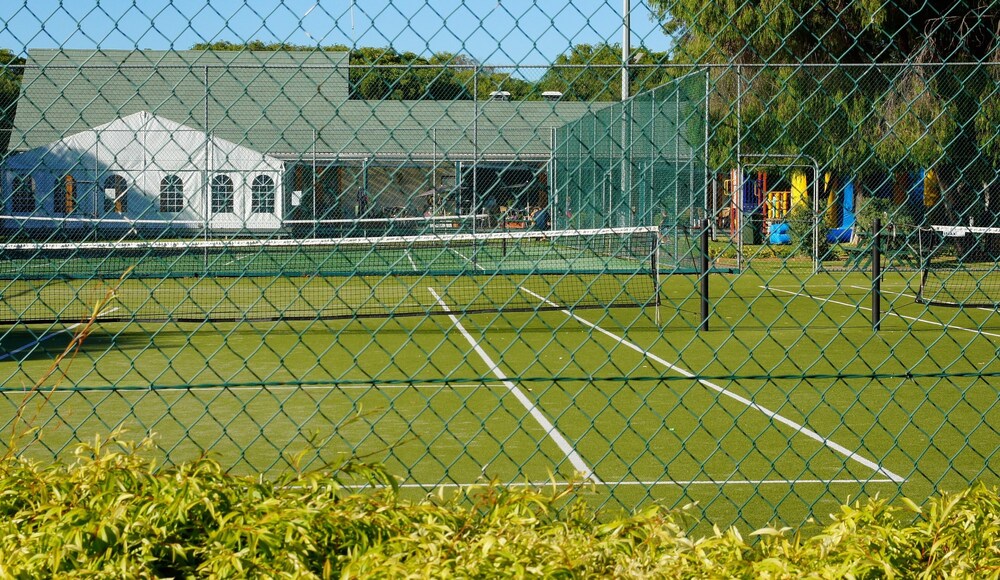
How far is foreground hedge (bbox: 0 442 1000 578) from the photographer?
252cm

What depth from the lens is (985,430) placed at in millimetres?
6781

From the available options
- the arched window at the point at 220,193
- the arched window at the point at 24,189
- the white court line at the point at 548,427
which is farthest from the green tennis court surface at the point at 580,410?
the arched window at the point at 24,189

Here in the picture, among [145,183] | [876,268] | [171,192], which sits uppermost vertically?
[171,192]

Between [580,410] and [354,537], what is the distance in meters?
2.03

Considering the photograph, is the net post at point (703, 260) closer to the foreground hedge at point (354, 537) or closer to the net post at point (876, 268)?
the net post at point (876, 268)

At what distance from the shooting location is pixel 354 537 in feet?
9.07

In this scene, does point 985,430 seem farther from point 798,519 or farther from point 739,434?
point 798,519

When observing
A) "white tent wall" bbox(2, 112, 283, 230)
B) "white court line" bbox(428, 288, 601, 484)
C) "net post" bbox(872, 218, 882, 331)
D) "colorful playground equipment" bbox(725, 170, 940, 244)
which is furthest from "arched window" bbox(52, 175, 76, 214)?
"net post" bbox(872, 218, 882, 331)

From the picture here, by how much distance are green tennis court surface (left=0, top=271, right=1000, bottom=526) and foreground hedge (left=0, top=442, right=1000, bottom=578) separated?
239mm

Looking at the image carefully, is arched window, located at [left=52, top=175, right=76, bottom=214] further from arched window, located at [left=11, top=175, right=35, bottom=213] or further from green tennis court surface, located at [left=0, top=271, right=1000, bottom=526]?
green tennis court surface, located at [left=0, top=271, right=1000, bottom=526]

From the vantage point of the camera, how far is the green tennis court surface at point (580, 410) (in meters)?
4.48

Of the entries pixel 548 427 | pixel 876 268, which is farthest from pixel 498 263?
pixel 876 268

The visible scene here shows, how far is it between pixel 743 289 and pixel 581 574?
16.6 meters

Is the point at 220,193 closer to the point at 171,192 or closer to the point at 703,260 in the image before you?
the point at 171,192
